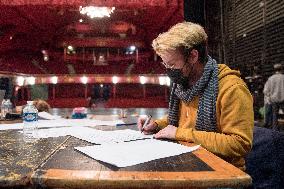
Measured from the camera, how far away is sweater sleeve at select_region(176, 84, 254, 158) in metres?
1.36

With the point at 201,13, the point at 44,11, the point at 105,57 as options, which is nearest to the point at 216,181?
the point at 201,13

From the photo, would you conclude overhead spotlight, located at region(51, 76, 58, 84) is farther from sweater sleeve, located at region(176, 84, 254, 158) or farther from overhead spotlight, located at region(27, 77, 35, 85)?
sweater sleeve, located at region(176, 84, 254, 158)

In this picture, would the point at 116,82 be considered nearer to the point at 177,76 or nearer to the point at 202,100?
the point at 177,76

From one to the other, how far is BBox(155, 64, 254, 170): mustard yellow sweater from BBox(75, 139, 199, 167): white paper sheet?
0.14 metres

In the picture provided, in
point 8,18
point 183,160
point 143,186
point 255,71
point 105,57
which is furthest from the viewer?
point 105,57

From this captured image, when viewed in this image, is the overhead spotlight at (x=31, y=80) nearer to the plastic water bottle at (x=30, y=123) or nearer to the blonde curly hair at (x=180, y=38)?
the plastic water bottle at (x=30, y=123)

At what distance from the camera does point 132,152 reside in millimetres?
1178

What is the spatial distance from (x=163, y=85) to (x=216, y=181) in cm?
1608

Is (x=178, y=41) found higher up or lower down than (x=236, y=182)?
higher up

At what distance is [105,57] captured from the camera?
21.4 meters

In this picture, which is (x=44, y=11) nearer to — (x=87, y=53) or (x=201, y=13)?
(x=87, y=53)

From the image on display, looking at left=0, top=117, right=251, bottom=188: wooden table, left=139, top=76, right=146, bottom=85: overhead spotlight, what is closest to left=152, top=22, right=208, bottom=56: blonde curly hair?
left=0, top=117, right=251, bottom=188: wooden table

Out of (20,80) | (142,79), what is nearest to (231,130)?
(20,80)

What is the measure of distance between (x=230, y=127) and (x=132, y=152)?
48 cm
